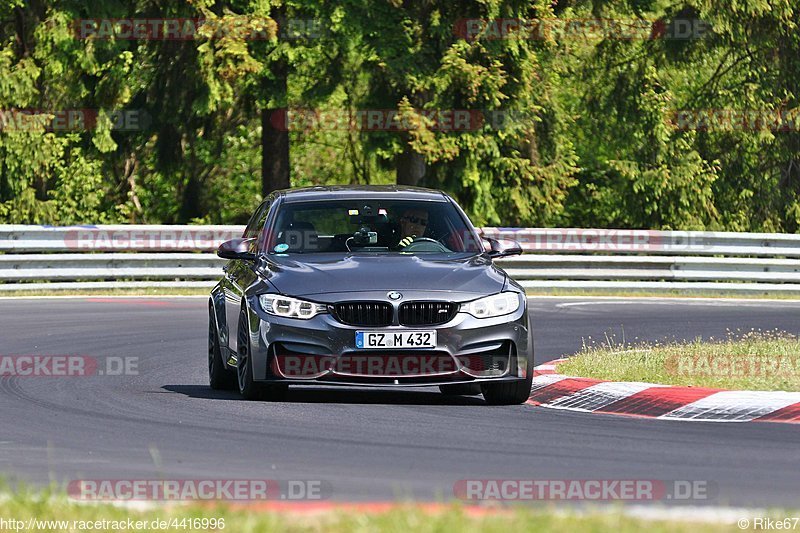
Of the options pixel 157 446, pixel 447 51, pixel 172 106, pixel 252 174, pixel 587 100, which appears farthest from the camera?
pixel 252 174

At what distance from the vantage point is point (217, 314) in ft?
42.4

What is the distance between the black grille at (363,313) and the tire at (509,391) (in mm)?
1023

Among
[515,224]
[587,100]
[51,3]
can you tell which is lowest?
[515,224]

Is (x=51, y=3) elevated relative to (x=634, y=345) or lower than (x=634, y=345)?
elevated

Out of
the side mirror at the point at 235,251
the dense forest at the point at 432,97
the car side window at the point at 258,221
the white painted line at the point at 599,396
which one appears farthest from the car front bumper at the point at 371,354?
the dense forest at the point at 432,97

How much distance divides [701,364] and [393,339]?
3.46 metres

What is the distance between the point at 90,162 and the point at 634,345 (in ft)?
65.1

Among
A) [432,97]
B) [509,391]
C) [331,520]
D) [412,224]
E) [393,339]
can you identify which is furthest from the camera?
[432,97]

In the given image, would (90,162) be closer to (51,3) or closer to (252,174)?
(51,3)

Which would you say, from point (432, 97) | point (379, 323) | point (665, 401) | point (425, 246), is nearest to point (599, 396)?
point (665, 401)

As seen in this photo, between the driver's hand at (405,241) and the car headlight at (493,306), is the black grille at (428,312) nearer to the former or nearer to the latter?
the car headlight at (493,306)

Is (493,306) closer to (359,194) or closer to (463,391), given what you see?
(463,391)

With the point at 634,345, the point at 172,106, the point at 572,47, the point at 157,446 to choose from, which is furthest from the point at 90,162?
the point at 157,446

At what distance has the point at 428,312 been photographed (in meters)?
11.0
